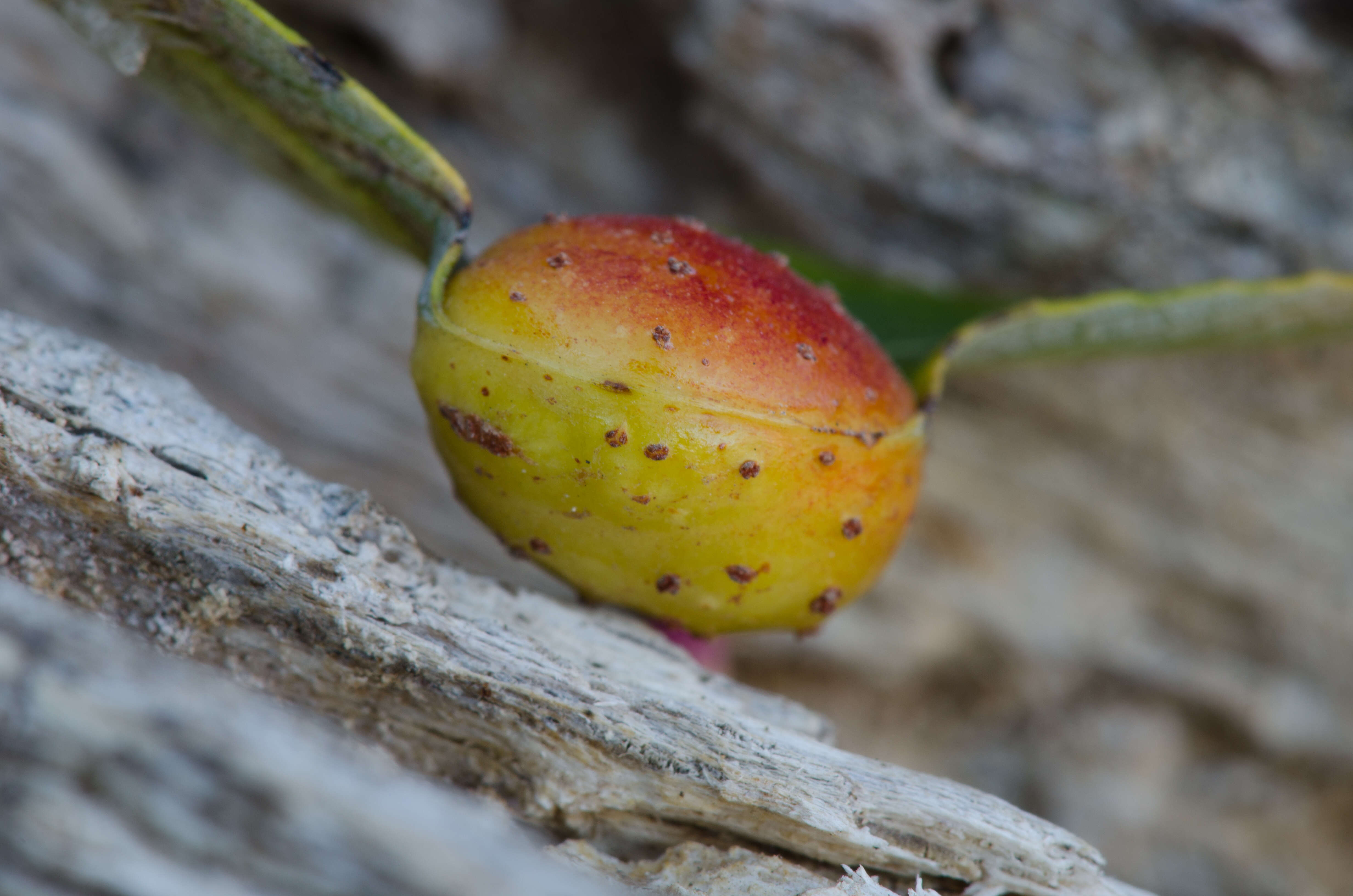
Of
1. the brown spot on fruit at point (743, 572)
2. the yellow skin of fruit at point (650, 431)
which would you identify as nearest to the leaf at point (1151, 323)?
the yellow skin of fruit at point (650, 431)

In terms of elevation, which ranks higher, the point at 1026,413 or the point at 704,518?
the point at 1026,413

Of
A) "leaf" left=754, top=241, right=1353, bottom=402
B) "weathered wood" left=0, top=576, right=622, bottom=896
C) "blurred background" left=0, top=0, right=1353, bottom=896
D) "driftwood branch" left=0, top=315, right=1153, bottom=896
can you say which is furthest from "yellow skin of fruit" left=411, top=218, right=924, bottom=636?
"blurred background" left=0, top=0, right=1353, bottom=896

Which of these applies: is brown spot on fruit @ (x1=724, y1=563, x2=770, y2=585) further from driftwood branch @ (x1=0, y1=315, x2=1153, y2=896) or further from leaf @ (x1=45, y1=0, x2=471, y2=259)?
leaf @ (x1=45, y1=0, x2=471, y2=259)

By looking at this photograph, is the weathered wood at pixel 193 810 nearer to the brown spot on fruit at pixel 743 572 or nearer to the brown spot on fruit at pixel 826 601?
the brown spot on fruit at pixel 743 572

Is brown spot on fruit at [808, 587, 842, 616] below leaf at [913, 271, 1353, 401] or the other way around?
below

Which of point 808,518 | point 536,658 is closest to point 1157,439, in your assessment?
point 808,518

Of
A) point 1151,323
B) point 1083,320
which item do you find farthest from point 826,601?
point 1151,323

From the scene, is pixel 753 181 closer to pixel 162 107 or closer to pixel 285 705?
pixel 162 107

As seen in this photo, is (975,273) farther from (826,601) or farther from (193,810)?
(193,810)
